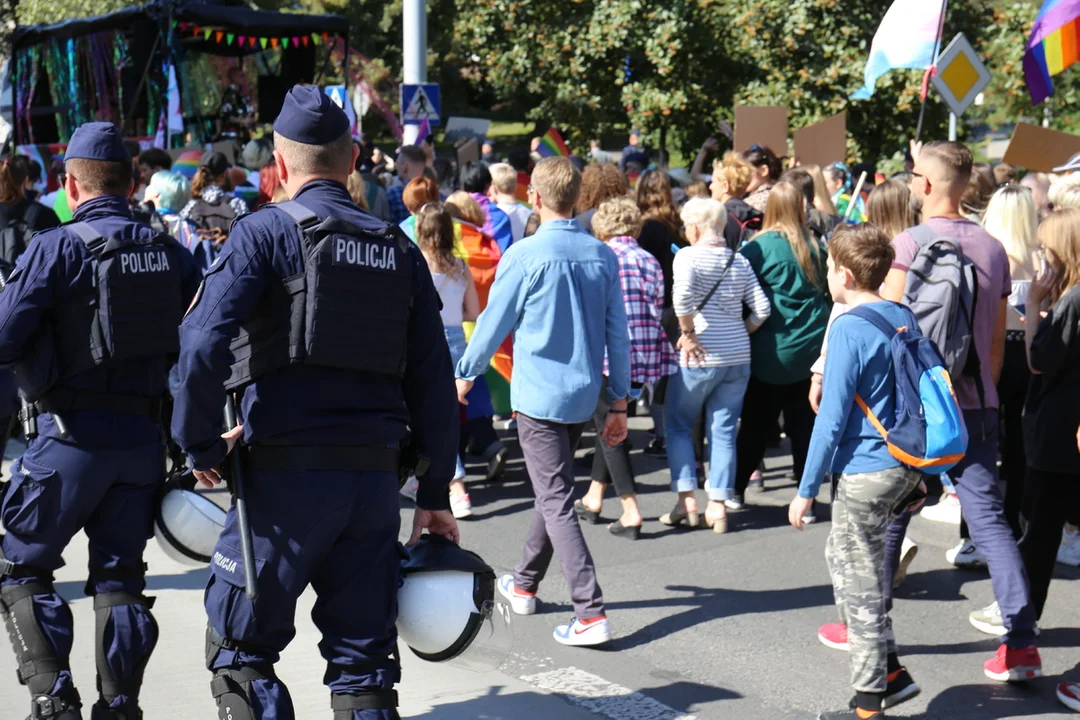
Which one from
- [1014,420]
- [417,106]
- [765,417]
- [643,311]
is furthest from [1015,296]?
[417,106]

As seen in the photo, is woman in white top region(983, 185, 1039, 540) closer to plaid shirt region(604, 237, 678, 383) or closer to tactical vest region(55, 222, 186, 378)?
plaid shirt region(604, 237, 678, 383)

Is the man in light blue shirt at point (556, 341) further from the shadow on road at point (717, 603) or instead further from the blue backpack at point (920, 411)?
the blue backpack at point (920, 411)

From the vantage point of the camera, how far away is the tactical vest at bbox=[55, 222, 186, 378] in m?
4.02

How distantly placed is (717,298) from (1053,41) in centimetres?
366

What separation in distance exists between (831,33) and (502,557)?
14.2 meters

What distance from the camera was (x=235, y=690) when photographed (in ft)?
10.4

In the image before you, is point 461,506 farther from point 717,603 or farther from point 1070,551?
point 1070,551

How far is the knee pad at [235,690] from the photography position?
3152mm

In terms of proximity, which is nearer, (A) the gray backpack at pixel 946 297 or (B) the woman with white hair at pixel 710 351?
(A) the gray backpack at pixel 946 297

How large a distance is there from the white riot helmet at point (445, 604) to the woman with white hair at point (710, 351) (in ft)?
12.0

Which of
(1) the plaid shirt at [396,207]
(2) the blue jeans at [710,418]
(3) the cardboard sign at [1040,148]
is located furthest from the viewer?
(1) the plaid shirt at [396,207]

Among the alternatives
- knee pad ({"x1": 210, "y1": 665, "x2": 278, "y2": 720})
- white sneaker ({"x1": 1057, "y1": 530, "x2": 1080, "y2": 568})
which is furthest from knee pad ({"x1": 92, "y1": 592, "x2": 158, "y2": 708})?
white sneaker ({"x1": 1057, "y1": 530, "x2": 1080, "y2": 568})

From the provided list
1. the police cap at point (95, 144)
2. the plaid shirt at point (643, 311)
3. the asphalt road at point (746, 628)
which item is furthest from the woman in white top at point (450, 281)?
the police cap at point (95, 144)

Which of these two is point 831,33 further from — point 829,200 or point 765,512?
point 765,512
